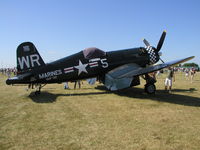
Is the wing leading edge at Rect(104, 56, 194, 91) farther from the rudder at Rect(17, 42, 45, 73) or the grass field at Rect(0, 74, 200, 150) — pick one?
the rudder at Rect(17, 42, 45, 73)

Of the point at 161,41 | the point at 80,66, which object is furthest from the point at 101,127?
the point at 161,41

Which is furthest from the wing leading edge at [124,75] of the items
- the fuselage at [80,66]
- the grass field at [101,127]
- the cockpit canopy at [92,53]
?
the grass field at [101,127]

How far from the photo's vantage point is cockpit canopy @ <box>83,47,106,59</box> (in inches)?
363

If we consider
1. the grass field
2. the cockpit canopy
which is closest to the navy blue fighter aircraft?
the cockpit canopy

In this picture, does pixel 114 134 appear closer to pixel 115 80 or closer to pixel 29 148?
pixel 29 148

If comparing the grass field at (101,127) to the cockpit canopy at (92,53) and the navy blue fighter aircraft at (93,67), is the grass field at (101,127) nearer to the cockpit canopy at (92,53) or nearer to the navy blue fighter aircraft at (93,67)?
the navy blue fighter aircraft at (93,67)

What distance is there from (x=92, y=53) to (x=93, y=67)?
0.78 meters

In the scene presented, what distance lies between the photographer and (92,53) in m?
9.27

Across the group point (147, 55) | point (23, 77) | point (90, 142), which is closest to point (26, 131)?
point (90, 142)

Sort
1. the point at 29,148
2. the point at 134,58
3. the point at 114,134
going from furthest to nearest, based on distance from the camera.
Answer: the point at 134,58, the point at 114,134, the point at 29,148

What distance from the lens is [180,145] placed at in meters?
3.34

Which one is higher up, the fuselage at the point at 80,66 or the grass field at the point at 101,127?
the fuselage at the point at 80,66

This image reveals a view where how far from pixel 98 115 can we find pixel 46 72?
4.30 m

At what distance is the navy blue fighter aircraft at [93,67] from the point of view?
26.5 feet
